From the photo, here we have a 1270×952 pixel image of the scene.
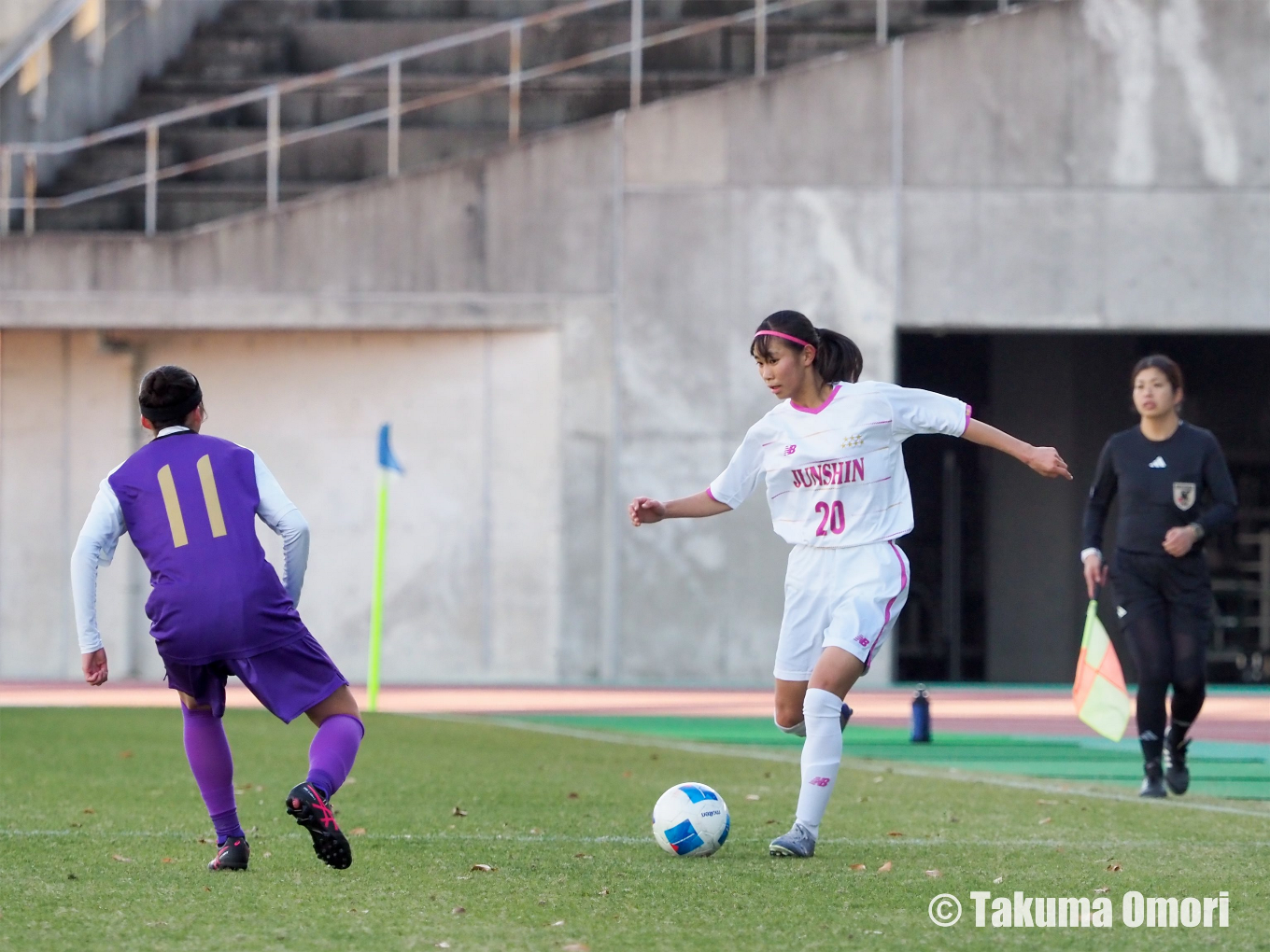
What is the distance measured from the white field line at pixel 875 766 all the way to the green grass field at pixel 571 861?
54 millimetres

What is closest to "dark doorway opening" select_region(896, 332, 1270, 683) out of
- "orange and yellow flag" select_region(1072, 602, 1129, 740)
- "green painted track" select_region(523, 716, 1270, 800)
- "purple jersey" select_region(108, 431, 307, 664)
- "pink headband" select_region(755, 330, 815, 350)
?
"green painted track" select_region(523, 716, 1270, 800)

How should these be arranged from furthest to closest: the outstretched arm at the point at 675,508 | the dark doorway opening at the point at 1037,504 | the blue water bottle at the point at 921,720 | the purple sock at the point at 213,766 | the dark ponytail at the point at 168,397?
the dark doorway opening at the point at 1037,504 < the blue water bottle at the point at 921,720 < the outstretched arm at the point at 675,508 < the purple sock at the point at 213,766 < the dark ponytail at the point at 168,397

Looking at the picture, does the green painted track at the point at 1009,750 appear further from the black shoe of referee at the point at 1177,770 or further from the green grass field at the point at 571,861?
the green grass field at the point at 571,861

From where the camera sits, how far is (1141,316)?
19719 millimetres

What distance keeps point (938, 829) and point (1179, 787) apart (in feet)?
6.98

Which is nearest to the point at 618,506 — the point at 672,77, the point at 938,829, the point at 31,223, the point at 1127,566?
the point at 672,77

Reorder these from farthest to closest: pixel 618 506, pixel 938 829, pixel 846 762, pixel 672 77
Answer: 1. pixel 672 77
2. pixel 618 506
3. pixel 846 762
4. pixel 938 829

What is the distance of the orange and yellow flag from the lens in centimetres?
984

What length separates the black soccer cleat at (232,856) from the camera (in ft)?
20.0

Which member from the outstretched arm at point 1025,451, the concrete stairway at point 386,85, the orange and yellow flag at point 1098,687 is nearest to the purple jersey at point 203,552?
the outstretched arm at point 1025,451

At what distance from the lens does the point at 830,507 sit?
6.71 m

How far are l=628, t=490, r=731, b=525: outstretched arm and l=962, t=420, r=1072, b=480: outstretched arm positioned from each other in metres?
0.95

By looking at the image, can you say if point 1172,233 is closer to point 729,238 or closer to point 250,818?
point 729,238

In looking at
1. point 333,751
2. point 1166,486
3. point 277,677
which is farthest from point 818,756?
point 1166,486
